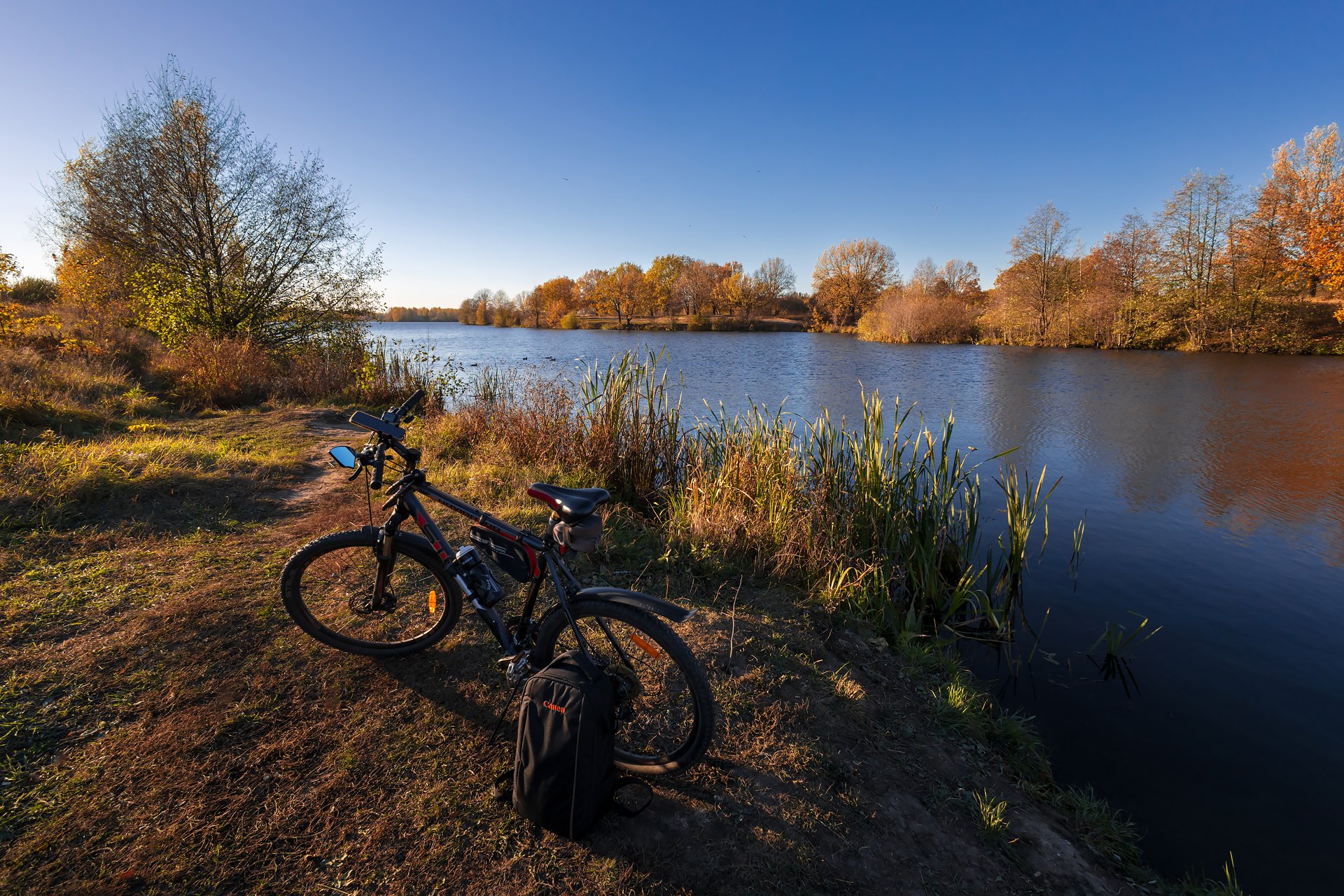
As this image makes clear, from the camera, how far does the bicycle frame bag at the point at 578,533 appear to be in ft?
7.36

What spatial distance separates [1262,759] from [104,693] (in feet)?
21.9

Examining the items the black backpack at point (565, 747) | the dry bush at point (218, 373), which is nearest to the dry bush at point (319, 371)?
the dry bush at point (218, 373)

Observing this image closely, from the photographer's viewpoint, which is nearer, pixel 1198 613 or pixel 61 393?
pixel 1198 613

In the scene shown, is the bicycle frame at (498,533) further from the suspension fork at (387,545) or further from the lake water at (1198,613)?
the lake water at (1198,613)

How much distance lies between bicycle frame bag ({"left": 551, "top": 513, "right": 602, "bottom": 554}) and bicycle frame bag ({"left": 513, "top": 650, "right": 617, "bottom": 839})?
1.52 ft

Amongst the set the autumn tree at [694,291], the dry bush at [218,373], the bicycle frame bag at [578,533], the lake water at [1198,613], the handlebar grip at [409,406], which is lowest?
the lake water at [1198,613]

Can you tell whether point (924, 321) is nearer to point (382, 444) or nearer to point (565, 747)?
point (382, 444)

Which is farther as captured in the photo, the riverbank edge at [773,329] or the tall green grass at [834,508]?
the riverbank edge at [773,329]

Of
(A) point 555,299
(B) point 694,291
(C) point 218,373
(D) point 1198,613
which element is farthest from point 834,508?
(A) point 555,299

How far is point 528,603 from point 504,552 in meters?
0.27

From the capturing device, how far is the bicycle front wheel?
7.11ft

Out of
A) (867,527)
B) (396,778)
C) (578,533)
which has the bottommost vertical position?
(396,778)

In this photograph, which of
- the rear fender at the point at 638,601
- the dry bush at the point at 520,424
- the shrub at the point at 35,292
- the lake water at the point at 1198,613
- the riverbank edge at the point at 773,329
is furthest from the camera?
the riverbank edge at the point at 773,329

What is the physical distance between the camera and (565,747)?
195cm
